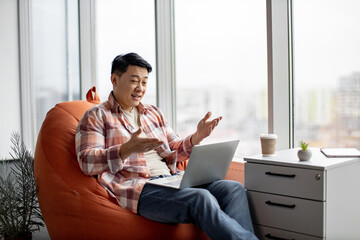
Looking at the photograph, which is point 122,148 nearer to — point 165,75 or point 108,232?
point 108,232

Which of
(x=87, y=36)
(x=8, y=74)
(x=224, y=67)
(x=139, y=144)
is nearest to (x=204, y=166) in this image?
(x=139, y=144)

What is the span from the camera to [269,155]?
6.57 ft

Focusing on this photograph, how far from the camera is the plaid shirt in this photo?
1858 millimetres

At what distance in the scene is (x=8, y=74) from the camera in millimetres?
4395

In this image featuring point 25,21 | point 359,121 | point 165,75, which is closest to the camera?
point 359,121

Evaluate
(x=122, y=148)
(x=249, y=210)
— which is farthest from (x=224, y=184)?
(x=122, y=148)

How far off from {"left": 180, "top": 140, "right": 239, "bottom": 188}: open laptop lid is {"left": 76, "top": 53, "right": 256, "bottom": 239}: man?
5 cm

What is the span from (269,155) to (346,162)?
0.36m

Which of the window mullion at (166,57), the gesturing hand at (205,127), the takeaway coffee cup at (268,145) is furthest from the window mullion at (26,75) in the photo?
the takeaway coffee cup at (268,145)

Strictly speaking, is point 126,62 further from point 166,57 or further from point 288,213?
point 166,57

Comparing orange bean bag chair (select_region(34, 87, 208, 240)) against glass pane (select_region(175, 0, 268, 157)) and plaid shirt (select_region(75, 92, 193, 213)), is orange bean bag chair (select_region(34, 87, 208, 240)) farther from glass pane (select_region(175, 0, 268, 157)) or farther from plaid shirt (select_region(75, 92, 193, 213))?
glass pane (select_region(175, 0, 268, 157))

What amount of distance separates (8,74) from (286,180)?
142 inches

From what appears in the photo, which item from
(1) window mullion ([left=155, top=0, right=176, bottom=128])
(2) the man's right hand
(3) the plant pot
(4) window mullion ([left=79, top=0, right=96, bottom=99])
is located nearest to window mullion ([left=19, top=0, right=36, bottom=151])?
(4) window mullion ([left=79, top=0, right=96, bottom=99])

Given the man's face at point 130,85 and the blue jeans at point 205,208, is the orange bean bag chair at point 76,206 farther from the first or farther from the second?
the man's face at point 130,85
